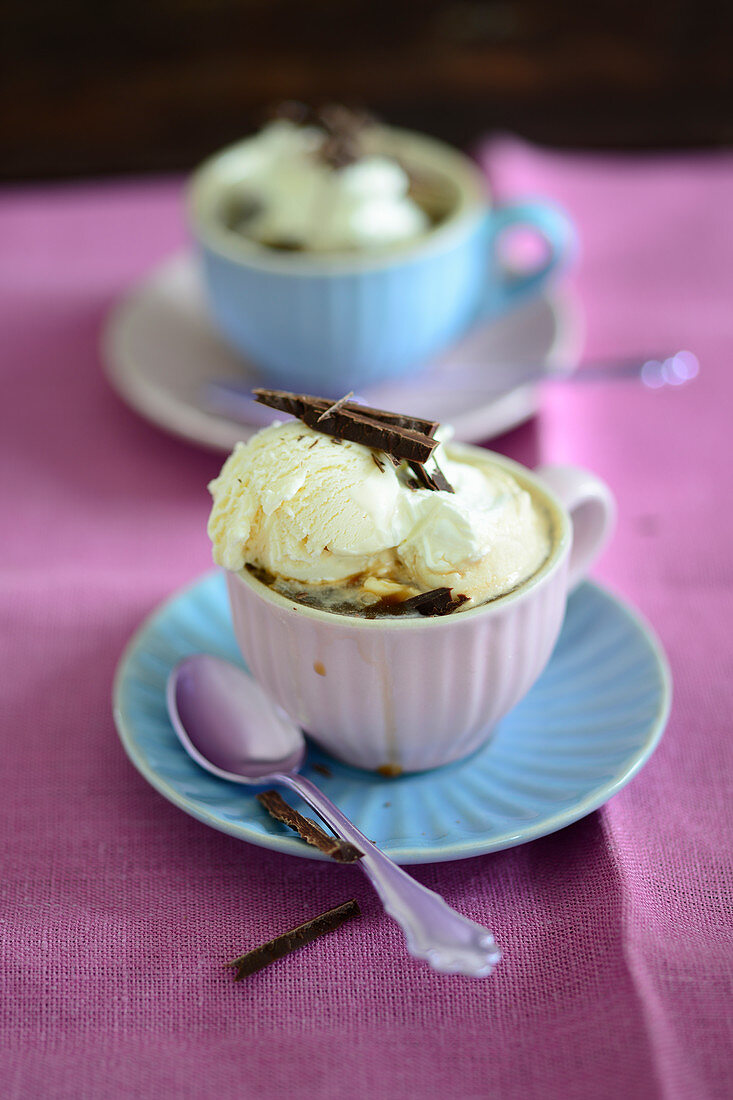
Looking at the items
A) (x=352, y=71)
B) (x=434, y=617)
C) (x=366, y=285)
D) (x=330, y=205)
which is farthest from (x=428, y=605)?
(x=352, y=71)

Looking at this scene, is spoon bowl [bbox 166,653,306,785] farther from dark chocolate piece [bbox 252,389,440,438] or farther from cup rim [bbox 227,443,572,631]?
dark chocolate piece [bbox 252,389,440,438]

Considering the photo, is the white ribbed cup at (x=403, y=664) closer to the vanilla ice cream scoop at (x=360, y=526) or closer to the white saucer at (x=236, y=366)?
the vanilla ice cream scoop at (x=360, y=526)

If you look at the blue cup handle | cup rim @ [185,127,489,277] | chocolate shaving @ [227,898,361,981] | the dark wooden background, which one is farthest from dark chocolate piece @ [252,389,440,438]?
the dark wooden background

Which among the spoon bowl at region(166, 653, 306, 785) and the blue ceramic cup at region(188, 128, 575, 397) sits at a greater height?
the blue ceramic cup at region(188, 128, 575, 397)

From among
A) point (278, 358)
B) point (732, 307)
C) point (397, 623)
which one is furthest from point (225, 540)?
point (732, 307)

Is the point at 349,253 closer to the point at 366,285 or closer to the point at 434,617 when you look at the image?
the point at 366,285

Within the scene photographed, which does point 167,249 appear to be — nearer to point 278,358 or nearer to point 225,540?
point 278,358
